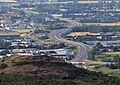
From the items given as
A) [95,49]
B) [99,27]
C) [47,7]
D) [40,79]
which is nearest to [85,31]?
[99,27]

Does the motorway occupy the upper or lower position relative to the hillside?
lower

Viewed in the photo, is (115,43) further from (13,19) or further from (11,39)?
(13,19)

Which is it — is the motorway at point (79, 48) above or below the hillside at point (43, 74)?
below

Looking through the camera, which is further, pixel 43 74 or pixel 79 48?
pixel 79 48

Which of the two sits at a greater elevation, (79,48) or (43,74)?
(43,74)

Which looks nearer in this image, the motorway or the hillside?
the hillside
